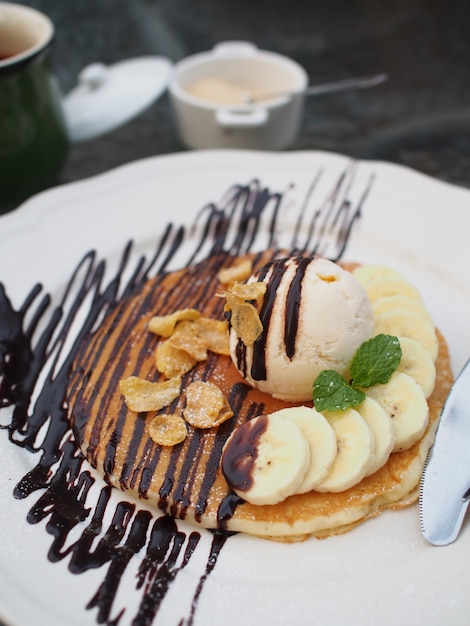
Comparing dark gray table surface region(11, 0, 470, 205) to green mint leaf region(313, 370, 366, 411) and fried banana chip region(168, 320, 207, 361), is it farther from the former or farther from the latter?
green mint leaf region(313, 370, 366, 411)

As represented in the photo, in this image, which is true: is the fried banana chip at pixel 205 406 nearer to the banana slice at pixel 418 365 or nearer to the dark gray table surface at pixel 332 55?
the banana slice at pixel 418 365

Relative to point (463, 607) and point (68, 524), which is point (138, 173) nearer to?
point (68, 524)

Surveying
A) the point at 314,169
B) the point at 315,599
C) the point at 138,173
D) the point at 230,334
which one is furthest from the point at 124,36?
the point at 315,599

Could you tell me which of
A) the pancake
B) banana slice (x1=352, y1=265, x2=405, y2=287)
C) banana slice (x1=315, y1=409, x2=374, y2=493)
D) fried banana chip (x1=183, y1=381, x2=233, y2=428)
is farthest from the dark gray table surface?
banana slice (x1=315, y1=409, x2=374, y2=493)

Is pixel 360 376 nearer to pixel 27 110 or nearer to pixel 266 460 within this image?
pixel 266 460

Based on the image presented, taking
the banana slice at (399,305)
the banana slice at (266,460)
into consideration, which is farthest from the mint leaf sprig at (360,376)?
the banana slice at (399,305)

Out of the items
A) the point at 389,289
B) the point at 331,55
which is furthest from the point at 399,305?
the point at 331,55
